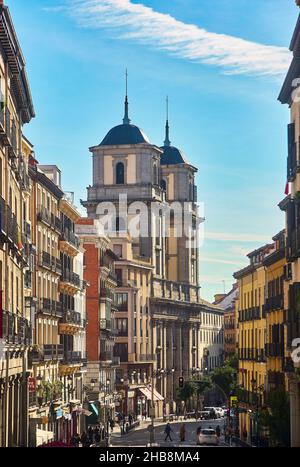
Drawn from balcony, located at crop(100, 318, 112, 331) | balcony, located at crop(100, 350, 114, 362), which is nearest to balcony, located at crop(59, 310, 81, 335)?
balcony, located at crop(100, 318, 112, 331)

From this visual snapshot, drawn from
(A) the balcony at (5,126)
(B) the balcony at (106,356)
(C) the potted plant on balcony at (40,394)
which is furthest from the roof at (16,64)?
(B) the balcony at (106,356)

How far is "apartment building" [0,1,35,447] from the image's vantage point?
4297cm

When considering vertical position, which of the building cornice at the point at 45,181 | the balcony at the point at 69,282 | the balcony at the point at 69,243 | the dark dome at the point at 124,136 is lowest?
the balcony at the point at 69,282

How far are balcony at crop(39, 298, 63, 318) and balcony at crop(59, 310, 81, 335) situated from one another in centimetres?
144

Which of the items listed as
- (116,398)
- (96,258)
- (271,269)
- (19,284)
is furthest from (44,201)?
(116,398)

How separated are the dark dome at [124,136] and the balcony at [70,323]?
85.9 metres

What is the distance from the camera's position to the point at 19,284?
5381 centimetres

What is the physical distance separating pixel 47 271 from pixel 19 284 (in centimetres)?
2877

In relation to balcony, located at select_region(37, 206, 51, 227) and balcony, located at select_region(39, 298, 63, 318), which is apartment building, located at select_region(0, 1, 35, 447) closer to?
balcony, located at select_region(37, 206, 51, 227)

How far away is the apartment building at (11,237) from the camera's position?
43.0 meters

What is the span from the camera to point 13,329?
46875 millimetres

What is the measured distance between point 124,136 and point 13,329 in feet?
455

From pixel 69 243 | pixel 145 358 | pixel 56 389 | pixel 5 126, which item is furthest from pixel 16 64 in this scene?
pixel 145 358

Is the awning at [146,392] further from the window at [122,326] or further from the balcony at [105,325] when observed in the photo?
the balcony at [105,325]
